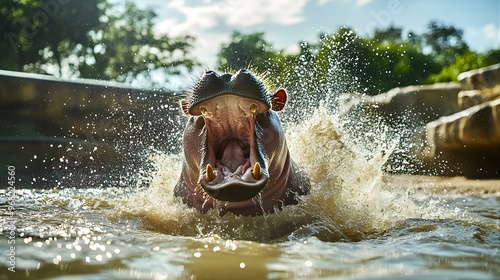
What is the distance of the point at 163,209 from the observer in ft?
12.1

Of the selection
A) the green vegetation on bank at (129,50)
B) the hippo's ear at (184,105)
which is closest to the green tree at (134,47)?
the green vegetation on bank at (129,50)

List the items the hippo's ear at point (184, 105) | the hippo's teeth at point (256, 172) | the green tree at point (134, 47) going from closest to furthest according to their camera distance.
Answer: the hippo's teeth at point (256, 172), the hippo's ear at point (184, 105), the green tree at point (134, 47)

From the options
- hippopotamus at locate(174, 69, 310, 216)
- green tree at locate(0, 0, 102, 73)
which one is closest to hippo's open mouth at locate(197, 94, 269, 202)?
hippopotamus at locate(174, 69, 310, 216)

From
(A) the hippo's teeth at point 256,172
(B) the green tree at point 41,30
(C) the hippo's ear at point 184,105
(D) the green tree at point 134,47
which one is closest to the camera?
(A) the hippo's teeth at point 256,172

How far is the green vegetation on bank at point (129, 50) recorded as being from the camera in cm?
2402

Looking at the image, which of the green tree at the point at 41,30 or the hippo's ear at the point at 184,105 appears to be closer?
the hippo's ear at the point at 184,105

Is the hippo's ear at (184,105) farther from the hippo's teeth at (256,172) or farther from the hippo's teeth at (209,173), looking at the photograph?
the hippo's teeth at (256,172)

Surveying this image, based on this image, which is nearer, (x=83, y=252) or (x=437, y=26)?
(x=83, y=252)

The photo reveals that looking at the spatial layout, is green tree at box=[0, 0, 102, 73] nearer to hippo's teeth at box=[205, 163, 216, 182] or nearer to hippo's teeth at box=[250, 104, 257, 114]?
hippo's teeth at box=[250, 104, 257, 114]

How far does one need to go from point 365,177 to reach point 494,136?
20.6 ft

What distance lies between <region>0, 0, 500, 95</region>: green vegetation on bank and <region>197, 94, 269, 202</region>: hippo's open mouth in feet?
55.7

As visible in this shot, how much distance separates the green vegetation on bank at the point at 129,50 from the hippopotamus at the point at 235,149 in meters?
16.7

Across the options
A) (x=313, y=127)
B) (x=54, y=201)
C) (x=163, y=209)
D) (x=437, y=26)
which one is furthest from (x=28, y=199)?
(x=437, y=26)

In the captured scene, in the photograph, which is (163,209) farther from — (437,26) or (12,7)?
(437,26)
